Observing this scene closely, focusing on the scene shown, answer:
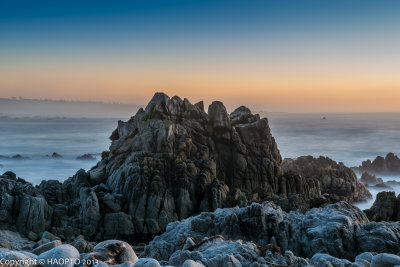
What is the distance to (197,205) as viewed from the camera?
2914 cm

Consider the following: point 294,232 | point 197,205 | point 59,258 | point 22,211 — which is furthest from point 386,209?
point 22,211

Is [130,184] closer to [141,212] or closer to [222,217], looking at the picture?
[141,212]

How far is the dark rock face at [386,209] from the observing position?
25.9 m

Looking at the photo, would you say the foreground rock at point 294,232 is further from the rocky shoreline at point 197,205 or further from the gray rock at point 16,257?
the gray rock at point 16,257

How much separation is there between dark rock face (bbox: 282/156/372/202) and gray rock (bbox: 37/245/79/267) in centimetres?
3287

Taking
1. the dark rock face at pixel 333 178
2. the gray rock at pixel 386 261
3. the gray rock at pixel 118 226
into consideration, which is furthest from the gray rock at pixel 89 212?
the dark rock face at pixel 333 178

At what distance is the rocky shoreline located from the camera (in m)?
10.5

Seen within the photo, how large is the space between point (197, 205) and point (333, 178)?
774 inches

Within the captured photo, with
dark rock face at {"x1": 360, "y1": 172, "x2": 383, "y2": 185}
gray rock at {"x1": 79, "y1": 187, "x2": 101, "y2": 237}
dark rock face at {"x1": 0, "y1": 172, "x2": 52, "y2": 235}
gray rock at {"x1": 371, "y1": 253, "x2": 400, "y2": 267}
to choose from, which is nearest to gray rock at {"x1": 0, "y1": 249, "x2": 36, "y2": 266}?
gray rock at {"x1": 371, "y1": 253, "x2": 400, "y2": 267}

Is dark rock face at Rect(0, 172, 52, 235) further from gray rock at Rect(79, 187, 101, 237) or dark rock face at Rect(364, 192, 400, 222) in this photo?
dark rock face at Rect(364, 192, 400, 222)

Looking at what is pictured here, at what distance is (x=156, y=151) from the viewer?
3288 cm

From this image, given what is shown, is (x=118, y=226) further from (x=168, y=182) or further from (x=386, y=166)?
(x=386, y=166)

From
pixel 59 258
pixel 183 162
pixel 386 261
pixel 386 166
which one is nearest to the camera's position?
pixel 59 258

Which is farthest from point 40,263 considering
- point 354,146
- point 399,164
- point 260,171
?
point 354,146
